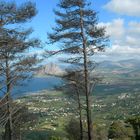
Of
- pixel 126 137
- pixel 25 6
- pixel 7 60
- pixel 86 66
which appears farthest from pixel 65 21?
pixel 126 137

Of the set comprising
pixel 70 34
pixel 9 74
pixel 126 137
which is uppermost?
pixel 70 34

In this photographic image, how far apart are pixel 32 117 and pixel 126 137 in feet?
54.2

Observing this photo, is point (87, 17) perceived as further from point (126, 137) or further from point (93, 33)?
point (126, 137)

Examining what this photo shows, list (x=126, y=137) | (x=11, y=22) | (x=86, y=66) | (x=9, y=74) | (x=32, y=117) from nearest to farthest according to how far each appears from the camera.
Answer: (x=11, y=22)
(x=9, y=74)
(x=86, y=66)
(x=126, y=137)
(x=32, y=117)

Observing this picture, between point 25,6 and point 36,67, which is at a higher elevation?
point 25,6

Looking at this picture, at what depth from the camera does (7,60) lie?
74.0 feet

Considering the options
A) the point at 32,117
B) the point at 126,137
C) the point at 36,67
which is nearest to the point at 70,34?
the point at 36,67

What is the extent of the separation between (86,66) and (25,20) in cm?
650

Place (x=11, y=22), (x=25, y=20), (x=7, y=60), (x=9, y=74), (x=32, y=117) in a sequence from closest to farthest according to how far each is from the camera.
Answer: (x=11, y=22)
(x=25, y=20)
(x=9, y=74)
(x=7, y=60)
(x=32, y=117)

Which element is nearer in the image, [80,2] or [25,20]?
[25,20]

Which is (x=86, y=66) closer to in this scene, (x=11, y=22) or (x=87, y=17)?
(x=87, y=17)

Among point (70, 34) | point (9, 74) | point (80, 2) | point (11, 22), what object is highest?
point (80, 2)

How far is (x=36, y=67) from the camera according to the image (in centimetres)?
2303

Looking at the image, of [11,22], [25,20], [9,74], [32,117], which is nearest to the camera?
[11,22]
